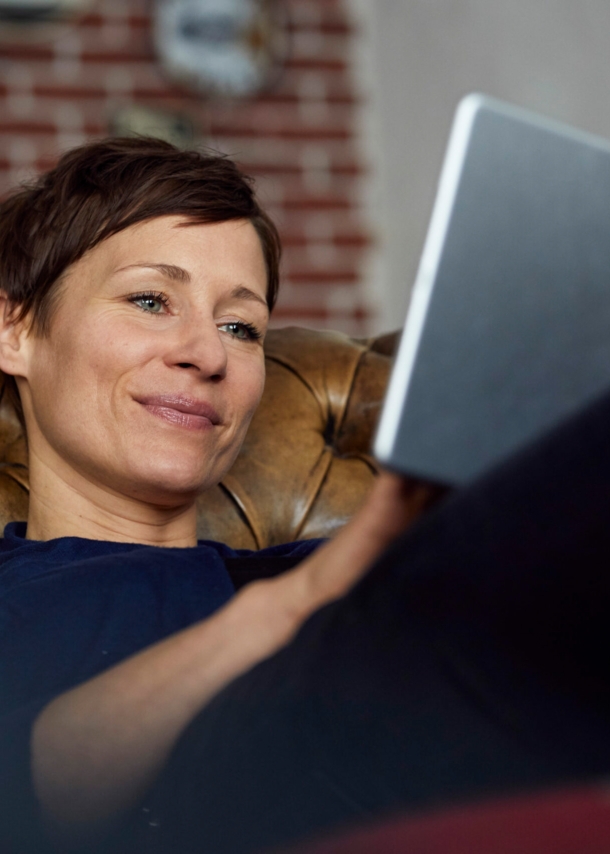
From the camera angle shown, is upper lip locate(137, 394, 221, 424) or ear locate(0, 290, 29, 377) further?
ear locate(0, 290, 29, 377)

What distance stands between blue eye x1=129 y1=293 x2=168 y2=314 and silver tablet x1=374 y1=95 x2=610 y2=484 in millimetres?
661

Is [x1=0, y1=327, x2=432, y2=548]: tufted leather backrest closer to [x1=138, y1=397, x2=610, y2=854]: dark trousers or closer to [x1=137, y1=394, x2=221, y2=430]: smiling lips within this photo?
[x1=137, y1=394, x2=221, y2=430]: smiling lips

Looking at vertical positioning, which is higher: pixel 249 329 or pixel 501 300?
pixel 501 300

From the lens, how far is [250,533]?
1.47m

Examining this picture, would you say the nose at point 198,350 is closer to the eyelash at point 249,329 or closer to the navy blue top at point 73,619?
the eyelash at point 249,329

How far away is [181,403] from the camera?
1.14 meters

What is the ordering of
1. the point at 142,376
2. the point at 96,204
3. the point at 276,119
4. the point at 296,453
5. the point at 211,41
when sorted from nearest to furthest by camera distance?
1. the point at 142,376
2. the point at 96,204
3. the point at 296,453
4. the point at 211,41
5. the point at 276,119

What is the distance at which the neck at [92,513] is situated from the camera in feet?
4.03

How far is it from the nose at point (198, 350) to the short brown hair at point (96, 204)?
0.16 metres

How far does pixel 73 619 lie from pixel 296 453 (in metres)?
0.73

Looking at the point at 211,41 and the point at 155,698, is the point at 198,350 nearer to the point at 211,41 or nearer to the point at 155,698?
the point at 155,698

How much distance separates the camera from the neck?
4.03 ft

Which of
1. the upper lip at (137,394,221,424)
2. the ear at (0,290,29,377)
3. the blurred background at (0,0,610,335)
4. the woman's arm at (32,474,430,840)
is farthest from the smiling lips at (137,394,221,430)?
the blurred background at (0,0,610,335)

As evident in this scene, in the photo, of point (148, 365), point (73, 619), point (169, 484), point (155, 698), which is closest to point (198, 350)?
point (148, 365)
